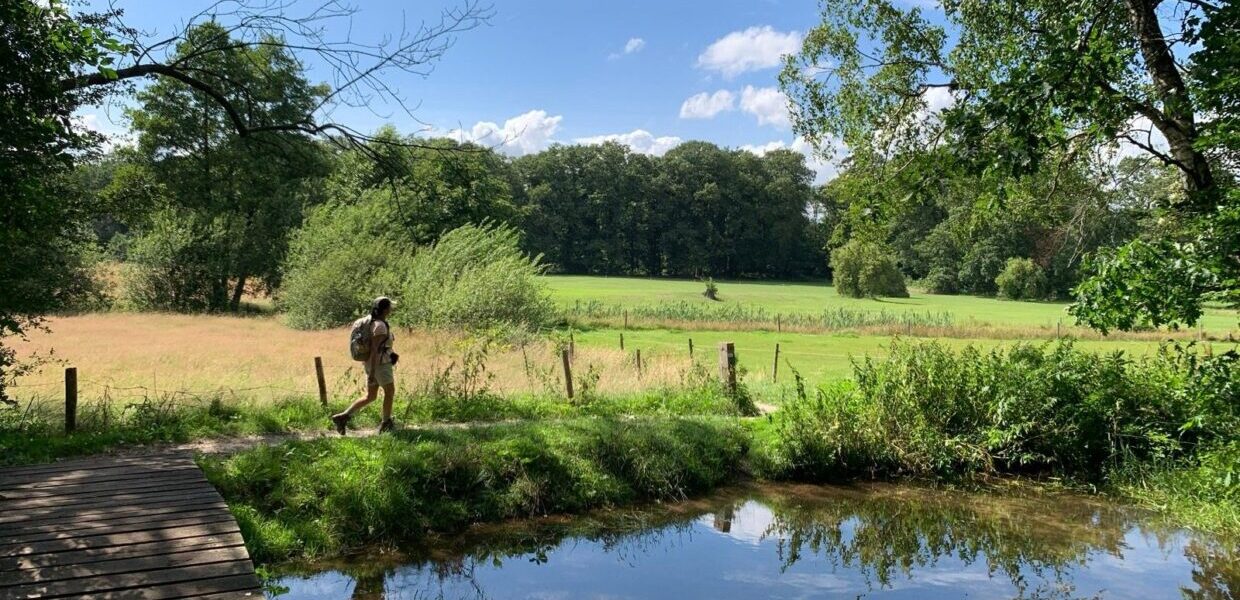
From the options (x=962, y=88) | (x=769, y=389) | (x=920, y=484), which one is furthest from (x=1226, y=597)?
(x=769, y=389)

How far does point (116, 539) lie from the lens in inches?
209

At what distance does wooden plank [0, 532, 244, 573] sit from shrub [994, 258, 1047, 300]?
8757 cm

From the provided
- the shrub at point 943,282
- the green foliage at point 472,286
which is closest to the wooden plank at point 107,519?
the green foliage at point 472,286

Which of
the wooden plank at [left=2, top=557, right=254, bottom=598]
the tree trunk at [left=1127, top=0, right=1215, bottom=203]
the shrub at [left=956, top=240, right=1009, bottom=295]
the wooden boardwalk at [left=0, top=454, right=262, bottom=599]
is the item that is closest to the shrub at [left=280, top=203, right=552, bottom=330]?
the wooden boardwalk at [left=0, top=454, right=262, bottom=599]

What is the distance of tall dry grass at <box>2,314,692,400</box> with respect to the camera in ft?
43.8

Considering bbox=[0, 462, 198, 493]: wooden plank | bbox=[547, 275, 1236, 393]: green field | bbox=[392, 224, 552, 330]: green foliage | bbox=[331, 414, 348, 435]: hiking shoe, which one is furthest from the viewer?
bbox=[392, 224, 552, 330]: green foliage

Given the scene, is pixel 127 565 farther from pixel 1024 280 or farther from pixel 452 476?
pixel 1024 280

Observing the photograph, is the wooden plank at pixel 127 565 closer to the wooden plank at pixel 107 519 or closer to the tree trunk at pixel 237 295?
the wooden plank at pixel 107 519

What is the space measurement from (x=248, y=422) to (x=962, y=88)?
1271cm

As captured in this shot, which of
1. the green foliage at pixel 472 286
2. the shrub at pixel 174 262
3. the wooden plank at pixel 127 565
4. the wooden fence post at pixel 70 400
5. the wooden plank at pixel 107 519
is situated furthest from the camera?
the shrub at pixel 174 262

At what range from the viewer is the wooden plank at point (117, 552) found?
4867 mm

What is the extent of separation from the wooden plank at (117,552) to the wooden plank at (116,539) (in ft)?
0.20

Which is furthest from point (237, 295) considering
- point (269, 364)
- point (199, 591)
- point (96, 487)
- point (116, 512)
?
point (199, 591)

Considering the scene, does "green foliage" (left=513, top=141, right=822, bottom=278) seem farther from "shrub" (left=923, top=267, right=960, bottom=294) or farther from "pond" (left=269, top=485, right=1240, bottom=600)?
"pond" (left=269, top=485, right=1240, bottom=600)
